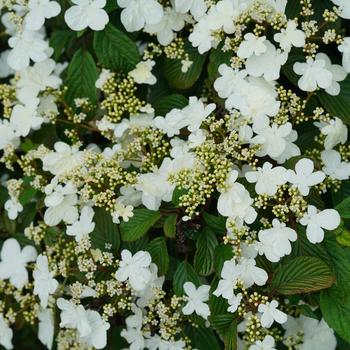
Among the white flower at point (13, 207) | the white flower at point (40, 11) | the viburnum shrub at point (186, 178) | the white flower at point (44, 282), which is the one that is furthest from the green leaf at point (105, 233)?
the white flower at point (40, 11)

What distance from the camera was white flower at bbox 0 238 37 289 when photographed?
5.18 ft

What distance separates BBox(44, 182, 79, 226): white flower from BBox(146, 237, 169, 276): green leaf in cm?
18

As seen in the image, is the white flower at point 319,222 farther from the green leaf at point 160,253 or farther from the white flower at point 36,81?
the white flower at point 36,81

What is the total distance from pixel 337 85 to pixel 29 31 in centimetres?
70

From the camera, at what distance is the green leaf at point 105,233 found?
1455 millimetres

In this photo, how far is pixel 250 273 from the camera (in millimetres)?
1283

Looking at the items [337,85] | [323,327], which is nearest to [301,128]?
[337,85]

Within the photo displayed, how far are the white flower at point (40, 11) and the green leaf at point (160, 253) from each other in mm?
522

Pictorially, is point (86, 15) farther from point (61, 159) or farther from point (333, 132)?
point (333, 132)

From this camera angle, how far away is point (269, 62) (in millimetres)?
1374

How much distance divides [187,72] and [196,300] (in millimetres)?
491

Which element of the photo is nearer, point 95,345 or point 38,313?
point 95,345

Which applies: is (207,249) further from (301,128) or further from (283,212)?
(301,128)

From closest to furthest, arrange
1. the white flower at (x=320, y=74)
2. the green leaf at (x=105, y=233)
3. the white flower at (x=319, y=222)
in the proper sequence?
the white flower at (x=319, y=222), the white flower at (x=320, y=74), the green leaf at (x=105, y=233)
